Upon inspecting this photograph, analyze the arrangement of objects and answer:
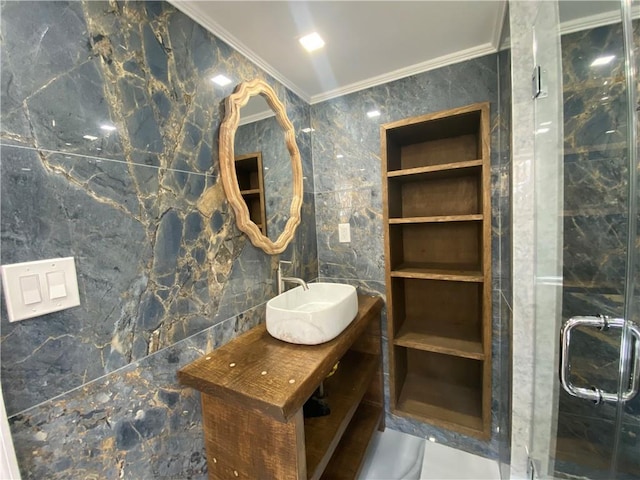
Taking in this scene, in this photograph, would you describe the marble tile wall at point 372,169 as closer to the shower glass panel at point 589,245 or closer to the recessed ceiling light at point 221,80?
the shower glass panel at point 589,245

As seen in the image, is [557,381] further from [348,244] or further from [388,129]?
[388,129]

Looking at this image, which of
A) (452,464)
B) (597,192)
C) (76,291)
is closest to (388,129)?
(597,192)

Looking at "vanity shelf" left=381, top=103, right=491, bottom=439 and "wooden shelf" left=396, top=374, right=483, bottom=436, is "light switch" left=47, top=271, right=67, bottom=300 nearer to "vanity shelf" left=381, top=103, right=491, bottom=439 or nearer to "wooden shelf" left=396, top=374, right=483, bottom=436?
"vanity shelf" left=381, top=103, right=491, bottom=439

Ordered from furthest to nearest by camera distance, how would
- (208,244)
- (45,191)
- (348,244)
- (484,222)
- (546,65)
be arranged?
(348,244) < (484,222) < (208,244) < (546,65) < (45,191)

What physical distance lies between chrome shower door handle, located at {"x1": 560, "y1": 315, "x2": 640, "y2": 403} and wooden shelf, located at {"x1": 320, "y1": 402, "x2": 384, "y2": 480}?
100 centimetres

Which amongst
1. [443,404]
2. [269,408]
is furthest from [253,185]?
[443,404]

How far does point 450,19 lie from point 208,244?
1466 millimetres

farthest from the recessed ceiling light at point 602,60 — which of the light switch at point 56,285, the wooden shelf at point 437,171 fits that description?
the light switch at point 56,285

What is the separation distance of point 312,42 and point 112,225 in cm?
120

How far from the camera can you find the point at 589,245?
2.81 ft

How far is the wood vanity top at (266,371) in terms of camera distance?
2.41 ft

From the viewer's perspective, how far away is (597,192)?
827mm

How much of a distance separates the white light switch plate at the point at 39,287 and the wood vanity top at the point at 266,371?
1.44ft

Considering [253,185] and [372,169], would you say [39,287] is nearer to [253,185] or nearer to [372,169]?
[253,185]
